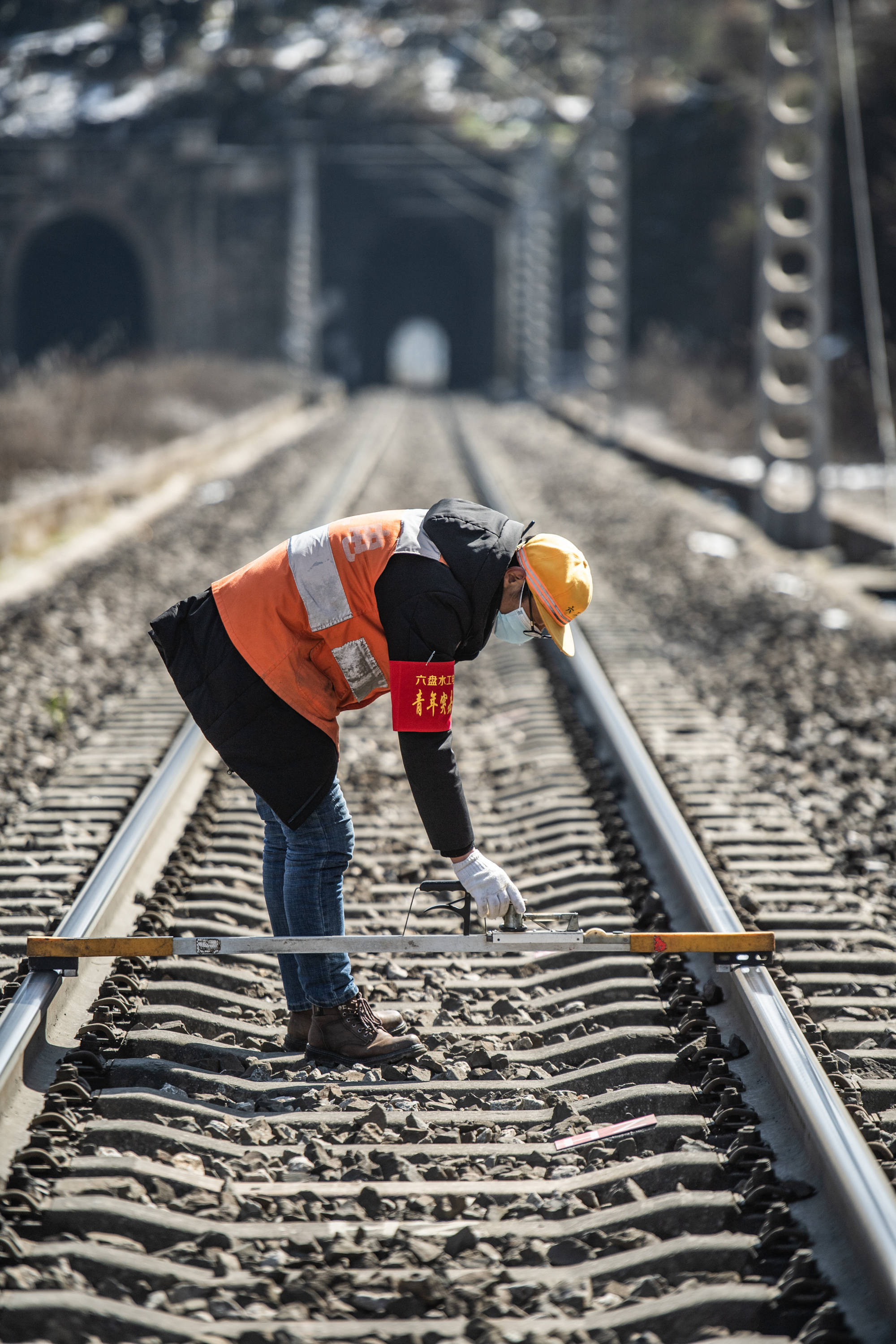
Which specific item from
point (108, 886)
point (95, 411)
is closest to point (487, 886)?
point (108, 886)

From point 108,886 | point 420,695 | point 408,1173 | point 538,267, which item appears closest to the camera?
point 408,1173

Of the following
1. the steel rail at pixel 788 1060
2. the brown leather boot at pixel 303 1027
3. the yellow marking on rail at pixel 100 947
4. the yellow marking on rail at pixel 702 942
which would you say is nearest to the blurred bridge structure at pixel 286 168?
the steel rail at pixel 788 1060

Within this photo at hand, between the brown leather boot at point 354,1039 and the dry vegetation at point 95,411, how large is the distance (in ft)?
35.8

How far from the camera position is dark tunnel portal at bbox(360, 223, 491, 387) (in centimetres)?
5578

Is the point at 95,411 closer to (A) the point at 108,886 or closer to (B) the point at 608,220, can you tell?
(B) the point at 608,220

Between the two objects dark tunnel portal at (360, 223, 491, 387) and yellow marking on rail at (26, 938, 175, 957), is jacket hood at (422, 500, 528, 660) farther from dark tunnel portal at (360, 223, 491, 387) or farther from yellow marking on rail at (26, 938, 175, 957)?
dark tunnel portal at (360, 223, 491, 387)

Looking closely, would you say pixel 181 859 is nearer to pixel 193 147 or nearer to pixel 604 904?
pixel 604 904

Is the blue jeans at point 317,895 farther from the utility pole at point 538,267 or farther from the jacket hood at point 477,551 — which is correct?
the utility pole at point 538,267

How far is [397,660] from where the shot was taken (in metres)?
3.24

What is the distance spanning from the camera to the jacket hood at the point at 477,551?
3.27 metres

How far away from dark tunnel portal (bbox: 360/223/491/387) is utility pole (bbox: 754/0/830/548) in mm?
42011

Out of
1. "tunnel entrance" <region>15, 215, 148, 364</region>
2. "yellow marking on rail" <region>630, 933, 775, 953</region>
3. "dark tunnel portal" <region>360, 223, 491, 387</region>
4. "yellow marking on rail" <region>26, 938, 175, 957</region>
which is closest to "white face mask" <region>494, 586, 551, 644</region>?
"yellow marking on rail" <region>630, 933, 775, 953</region>

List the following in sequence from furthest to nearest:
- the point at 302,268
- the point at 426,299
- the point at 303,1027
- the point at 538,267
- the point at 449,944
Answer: the point at 426,299
the point at 302,268
the point at 538,267
the point at 303,1027
the point at 449,944

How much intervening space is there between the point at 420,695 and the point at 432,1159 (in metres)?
1.08
